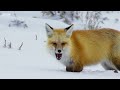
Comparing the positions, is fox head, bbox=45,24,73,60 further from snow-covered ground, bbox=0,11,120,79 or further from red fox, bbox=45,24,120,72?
snow-covered ground, bbox=0,11,120,79

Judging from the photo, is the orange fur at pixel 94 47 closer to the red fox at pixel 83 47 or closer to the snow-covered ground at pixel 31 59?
the red fox at pixel 83 47

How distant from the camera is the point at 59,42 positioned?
7980 millimetres

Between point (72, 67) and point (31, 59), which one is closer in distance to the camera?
point (72, 67)

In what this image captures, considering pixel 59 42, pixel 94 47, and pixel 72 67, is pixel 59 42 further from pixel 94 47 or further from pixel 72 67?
pixel 94 47

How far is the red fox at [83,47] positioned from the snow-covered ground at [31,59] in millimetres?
236

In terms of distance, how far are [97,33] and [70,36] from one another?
81cm

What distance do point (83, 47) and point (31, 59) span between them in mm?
1111

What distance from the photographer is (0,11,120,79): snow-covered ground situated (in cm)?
705

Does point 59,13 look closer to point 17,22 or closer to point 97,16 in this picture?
point 97,16

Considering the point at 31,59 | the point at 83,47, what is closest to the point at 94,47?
the point at 83,47

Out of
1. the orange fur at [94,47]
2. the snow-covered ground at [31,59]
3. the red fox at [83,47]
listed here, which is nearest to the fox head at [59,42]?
the red fox at [83,47]

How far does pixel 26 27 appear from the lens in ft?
39.8

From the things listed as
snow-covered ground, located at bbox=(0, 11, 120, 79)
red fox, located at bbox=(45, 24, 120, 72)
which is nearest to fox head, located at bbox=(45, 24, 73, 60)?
red fox, located at bbox=(45, 24, 120, 72)
